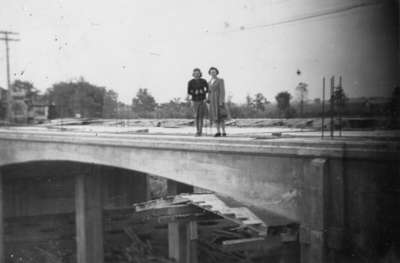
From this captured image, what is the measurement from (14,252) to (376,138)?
19.7 metres

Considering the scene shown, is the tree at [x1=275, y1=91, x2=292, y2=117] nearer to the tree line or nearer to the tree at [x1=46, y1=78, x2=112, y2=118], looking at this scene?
the tree line

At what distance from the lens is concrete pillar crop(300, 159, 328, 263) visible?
252 inches

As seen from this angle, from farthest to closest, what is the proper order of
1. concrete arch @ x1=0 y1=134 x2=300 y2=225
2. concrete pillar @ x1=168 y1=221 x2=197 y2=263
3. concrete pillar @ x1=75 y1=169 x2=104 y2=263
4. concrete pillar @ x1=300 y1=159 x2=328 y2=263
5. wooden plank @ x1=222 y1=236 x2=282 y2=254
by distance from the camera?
concrete pillar @ x1=75 y1=169 x2=104 y2=263
concrete pillar @ x1=168 y1=221 x2=197 y2=263
concrete arch @ x1=0 y1=134 x2=300 y2=225
wooden plank @ x1=222 y1=236 x2=282 y2=254
concrete pillar @ x1=300 y1=159 x2=328 y2=263

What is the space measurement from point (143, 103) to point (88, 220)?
254 inches

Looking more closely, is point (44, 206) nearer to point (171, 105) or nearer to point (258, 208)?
point (171, 105)

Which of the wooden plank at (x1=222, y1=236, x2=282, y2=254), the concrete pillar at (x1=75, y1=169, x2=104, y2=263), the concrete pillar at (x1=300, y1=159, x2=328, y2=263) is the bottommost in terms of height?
the concrete pillar at (x1=75, y1=169, x2=104, y2=263)

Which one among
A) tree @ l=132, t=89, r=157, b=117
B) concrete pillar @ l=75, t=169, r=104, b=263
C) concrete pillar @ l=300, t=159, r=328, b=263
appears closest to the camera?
concrete pillar @ l=300, t=159, r=328, b=263

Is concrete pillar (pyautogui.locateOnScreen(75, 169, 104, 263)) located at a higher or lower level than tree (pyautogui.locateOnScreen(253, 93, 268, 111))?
lower

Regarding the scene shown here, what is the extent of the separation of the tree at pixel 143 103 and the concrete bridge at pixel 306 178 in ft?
35.0

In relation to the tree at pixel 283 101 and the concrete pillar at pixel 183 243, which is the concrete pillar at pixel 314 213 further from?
the tree at pixel 283 101

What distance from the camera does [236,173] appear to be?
820 centimetres

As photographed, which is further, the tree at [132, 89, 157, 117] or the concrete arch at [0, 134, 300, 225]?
the tree at [132, 89, 157, 117]

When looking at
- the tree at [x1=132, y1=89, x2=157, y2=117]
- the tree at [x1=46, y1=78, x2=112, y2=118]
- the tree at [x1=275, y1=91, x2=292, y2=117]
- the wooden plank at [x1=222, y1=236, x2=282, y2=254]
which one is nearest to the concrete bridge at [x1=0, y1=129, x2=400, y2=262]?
the wooden plank at [x1=222, y1=236, x2=282, y2=254]

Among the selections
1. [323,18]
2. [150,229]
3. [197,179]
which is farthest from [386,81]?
[150,229]
